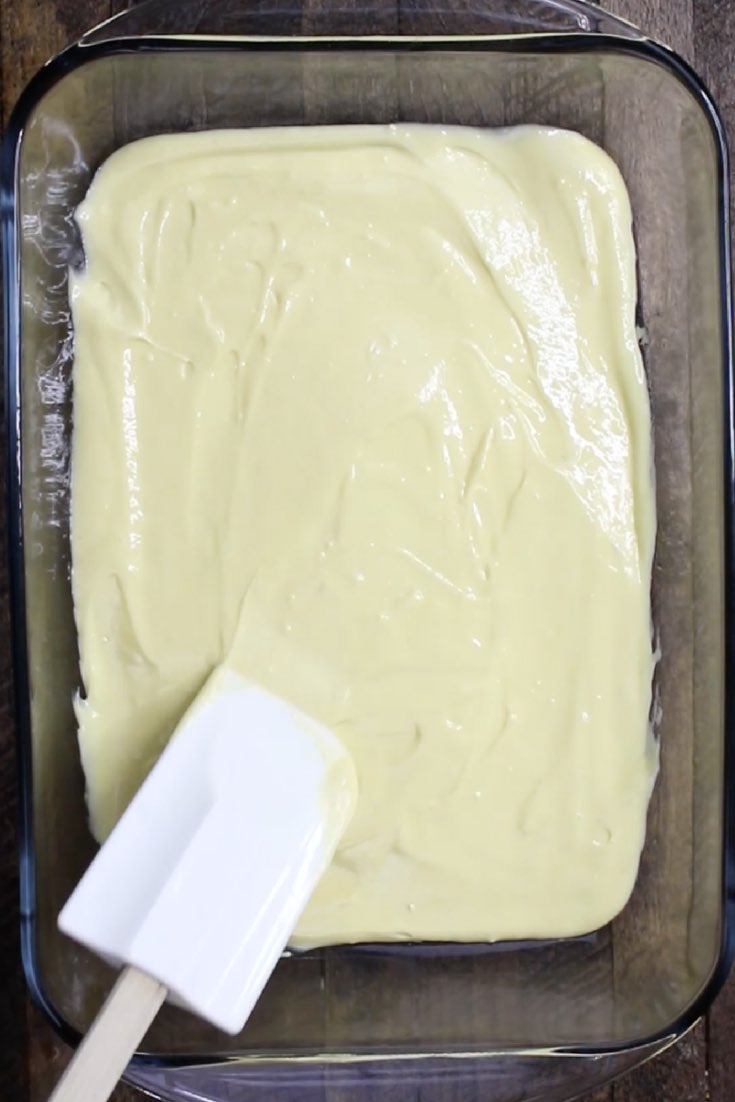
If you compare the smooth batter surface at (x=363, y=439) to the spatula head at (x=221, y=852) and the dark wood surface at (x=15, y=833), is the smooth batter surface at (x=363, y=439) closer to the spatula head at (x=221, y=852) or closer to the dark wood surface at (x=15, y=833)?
the spatula head at (x=221, y=852)

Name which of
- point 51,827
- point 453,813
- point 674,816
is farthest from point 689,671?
point 51,827

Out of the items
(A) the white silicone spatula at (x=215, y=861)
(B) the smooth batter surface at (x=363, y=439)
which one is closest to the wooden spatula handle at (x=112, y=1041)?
(A) the white silicone spatula at (x=215, y=861)

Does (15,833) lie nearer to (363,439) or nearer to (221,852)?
(221,852)

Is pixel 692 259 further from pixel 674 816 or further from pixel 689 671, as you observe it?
pixel 674 816

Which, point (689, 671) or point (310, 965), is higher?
point (689, 671)

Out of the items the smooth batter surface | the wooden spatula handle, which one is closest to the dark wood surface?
the smooth batter surface

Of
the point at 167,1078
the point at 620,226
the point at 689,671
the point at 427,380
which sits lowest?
the point at 167,1078
